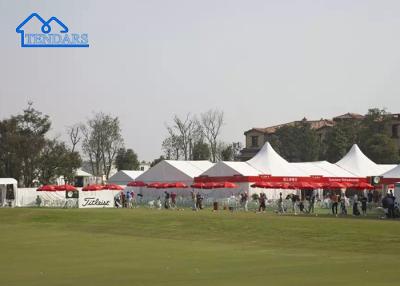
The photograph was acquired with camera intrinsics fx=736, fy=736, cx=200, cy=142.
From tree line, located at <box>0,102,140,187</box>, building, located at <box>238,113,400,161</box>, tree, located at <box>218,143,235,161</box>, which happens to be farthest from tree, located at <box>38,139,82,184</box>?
building, located at <box>238,113,400,161</box>

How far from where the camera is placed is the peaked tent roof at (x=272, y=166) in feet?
229

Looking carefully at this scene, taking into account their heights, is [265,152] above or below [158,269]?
above

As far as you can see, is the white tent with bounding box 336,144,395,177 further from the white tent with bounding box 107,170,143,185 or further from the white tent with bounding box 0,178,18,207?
the white tent with bounding box 0,178,18,207

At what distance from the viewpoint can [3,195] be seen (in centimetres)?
6806

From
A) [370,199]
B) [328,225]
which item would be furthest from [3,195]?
[328,225]

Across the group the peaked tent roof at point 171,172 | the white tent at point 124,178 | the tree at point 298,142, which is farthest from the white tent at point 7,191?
the tree at point 298,142

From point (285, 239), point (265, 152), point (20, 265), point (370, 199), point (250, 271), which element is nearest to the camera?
point (250, 271)

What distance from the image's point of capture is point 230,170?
67.9 m

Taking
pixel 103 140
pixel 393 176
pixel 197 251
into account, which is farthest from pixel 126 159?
pixel 197 251

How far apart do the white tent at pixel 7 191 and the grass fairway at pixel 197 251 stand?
66.4 ft

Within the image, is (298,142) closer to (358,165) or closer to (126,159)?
(126,159)

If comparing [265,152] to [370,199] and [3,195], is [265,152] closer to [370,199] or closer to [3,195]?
[370,199]

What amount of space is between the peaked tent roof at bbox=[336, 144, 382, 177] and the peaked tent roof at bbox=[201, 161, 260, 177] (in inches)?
503

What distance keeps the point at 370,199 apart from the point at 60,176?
43821 millimetres
